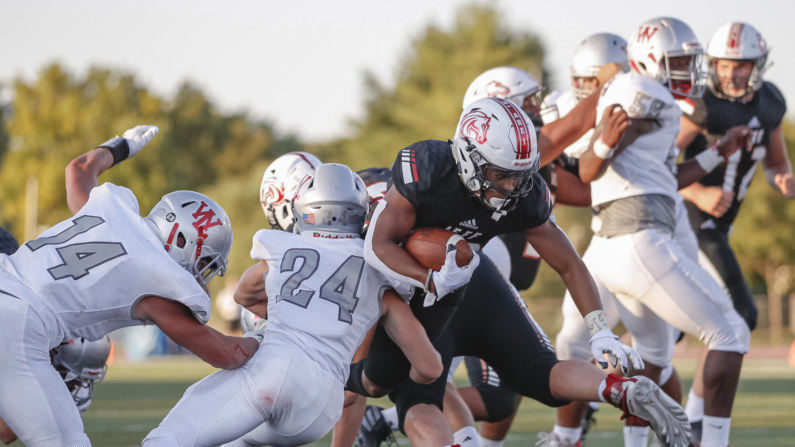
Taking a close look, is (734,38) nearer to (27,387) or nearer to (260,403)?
(260,403)

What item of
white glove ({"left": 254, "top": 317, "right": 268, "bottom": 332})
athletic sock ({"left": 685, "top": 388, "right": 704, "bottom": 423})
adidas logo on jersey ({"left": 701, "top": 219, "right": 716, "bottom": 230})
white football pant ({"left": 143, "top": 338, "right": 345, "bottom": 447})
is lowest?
athletic sock ({"left": 685, "top": 388, "right": 704, "bottom": 423})

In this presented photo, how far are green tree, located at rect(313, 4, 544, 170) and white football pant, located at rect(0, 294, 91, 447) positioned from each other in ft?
102

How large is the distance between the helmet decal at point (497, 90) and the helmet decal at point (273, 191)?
3.96 ft

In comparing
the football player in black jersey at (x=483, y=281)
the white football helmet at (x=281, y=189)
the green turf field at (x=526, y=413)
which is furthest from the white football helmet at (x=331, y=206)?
the green turf field at (x=526, y=413)

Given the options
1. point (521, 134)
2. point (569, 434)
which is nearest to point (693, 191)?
point (569, 434)

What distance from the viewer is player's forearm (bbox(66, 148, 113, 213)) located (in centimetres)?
400

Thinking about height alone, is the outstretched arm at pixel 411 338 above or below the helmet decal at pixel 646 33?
below

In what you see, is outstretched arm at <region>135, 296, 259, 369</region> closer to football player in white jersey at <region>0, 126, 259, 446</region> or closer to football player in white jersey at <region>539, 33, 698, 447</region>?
football player in white jersey at <region>0, 126, 259, 446</region>

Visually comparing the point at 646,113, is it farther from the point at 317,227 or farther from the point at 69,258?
the point at 69,258

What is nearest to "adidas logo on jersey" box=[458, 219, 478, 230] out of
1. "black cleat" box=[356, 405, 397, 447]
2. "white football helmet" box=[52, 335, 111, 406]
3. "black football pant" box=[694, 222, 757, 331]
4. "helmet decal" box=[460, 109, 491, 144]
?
"helmet decal" box=[460, 109, 491, 144]

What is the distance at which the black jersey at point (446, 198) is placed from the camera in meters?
3.46

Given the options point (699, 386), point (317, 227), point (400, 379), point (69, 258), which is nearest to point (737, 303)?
point (699, 386)

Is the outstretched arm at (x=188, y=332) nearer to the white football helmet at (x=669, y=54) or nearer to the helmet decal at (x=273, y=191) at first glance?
the helmet decal at (x=273, y=191)

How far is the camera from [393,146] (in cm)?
3569
